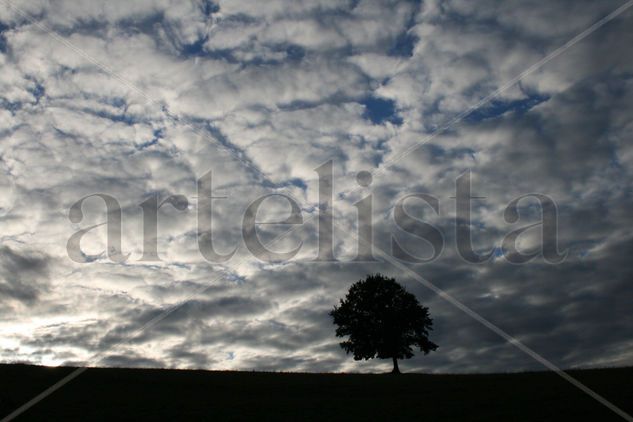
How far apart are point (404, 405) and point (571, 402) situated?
307 inches

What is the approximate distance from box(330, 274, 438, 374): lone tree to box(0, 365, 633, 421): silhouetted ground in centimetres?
1869

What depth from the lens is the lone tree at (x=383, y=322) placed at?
6053cm

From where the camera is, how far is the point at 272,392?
33.1 m

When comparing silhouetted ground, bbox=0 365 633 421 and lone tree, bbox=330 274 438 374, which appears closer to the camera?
silhouetted ground, bbox=0 365 633 421

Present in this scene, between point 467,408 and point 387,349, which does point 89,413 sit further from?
point 387,349

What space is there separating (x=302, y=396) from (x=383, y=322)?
30986mm

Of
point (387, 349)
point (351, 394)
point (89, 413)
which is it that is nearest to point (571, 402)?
point (351, 394)

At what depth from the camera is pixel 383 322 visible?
200 ft

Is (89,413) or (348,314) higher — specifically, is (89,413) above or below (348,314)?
below

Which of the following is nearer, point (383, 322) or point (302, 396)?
point (302, 396)

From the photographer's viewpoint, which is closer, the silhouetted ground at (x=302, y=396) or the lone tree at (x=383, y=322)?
the silhouetted ground at (x=302, y=396)

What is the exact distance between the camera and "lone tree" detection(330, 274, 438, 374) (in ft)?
199

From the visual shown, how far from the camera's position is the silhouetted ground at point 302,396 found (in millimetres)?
23578

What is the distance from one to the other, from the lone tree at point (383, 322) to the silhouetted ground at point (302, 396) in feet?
61.3
